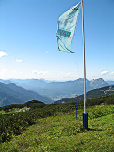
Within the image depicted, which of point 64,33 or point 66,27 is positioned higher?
point 66,27

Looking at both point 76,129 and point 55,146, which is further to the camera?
point 76,129

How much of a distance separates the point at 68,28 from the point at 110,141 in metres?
8.22

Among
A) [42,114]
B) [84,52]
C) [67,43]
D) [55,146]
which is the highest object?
[67,43]

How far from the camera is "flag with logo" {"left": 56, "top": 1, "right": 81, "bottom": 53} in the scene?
338 inches

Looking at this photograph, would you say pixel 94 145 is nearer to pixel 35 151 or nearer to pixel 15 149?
pixel 35 151

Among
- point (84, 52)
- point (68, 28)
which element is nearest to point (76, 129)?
point (84, 52)

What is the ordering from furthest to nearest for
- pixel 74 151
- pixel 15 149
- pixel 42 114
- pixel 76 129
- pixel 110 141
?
pixel 42 114, pixel 76 129, pixel 15 149, pixel 110 141, pixel 74 151

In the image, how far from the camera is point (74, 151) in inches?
256

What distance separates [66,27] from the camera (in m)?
8.73

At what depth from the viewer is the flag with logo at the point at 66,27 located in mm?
8578

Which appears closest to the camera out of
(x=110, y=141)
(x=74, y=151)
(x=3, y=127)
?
(x=74, y=151)

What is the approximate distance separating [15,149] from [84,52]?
889 cm

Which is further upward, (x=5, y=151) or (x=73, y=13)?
(x=73, y=13)

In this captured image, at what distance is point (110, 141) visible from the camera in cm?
693
